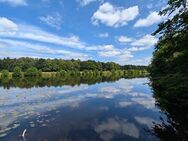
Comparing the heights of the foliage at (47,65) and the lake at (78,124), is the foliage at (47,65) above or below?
above

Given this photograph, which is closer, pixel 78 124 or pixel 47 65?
pixel 78 124

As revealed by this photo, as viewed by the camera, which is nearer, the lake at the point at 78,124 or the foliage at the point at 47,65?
the lake at the point at 78,124

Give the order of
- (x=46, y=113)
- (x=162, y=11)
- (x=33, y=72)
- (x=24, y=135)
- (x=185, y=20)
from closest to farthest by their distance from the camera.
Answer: (x=24, y=135)
(x=185, y=20)
(x=162, y=11)
(x=46, y=113)
(x=33, y=72)

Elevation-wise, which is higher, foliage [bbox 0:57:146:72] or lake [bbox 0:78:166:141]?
foliage [bbox 0:57:146:72]

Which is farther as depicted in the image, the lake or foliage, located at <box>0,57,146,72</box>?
foliage, located at <box>0,57,146,72</box>

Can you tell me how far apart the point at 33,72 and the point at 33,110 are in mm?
90971

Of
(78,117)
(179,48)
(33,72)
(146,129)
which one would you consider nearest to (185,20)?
(179,48)

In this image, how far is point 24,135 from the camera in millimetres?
14906

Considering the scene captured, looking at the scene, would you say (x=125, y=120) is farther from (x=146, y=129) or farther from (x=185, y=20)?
(x=185, y=20)

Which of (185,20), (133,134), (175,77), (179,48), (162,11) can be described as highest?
(162,11)

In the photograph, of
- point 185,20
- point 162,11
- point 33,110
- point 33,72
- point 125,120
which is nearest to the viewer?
point 185,20

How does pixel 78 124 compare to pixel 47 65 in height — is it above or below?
below

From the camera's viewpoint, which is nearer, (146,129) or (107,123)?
(146,129)

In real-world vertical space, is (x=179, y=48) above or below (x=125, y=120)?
above
